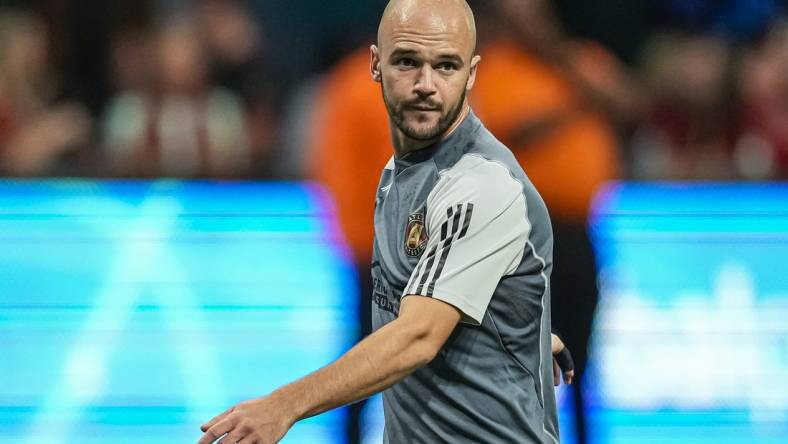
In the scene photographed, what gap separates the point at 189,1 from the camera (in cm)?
602

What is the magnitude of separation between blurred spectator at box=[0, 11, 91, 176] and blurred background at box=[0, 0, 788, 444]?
1 centimetres

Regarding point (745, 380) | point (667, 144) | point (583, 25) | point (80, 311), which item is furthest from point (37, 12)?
point (745, 380)

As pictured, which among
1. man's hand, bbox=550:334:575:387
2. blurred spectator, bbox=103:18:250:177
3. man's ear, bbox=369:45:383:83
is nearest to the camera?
man's ear, bbox=369:45:383:83

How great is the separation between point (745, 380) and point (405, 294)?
2917 millimetres

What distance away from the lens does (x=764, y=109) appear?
596 cm

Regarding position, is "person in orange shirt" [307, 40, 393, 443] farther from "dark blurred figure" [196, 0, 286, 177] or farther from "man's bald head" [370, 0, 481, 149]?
"man's bald head" [370, 0, 481, 149]

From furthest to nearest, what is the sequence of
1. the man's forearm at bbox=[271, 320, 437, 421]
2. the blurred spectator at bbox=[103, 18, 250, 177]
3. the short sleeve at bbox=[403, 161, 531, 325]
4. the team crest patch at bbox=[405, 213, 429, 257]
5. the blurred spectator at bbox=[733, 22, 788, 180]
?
the blurred spectator at bbox=[733, 22, 788, 180] < the blurred spectator at bbox=[103, 18, 250, 177] < the team crest patch at bbox=[405, 213, 429, 257] < the short sleeve at bbox=[403, 161, 531, 325] < the man's forearm at bbox=[271, 320, 437, 421]

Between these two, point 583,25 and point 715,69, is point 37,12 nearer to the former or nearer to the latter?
point 583,25

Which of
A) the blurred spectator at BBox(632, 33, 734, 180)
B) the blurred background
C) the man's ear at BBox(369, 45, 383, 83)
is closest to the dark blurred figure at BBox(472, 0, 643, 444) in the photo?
the blurred background

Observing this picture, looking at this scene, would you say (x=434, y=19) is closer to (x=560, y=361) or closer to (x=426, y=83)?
(x=426, y=83)

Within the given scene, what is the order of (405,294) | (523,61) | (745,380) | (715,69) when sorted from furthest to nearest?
1. (715,69)
2. (745,380)
3. (523,61)
4. (405,294)

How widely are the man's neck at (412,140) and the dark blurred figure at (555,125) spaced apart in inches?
59.7

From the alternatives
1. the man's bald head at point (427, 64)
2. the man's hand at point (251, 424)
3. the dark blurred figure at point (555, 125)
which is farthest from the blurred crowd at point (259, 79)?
the man's hand at point (251, 424)

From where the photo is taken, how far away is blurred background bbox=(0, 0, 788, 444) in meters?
4.25
